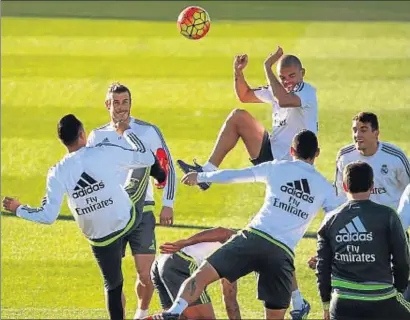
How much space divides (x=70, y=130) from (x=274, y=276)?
6.59 feet

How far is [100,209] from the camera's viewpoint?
8.75 m

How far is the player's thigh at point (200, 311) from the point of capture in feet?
28.6

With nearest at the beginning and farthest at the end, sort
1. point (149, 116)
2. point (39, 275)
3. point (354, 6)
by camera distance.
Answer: point (39, 275) < point (149, 116) < point (354, 6)

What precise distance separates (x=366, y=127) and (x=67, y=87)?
410 inches

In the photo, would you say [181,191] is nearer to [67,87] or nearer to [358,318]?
[67,87]

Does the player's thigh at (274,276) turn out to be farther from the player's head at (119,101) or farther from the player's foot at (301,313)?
the player's head at (119,101)

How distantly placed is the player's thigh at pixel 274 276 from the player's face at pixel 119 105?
82.0 inches

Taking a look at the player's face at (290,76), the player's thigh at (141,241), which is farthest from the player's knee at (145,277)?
the player's face at (290,76)

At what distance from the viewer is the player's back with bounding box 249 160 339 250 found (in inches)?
319

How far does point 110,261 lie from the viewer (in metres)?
8.92

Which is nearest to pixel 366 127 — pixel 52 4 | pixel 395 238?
pixel 395 238

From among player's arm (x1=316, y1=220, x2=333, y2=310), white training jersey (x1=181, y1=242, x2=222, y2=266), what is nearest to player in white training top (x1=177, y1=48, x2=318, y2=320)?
white training jersey (x1=181, y1=242, x2=222, y2=266)

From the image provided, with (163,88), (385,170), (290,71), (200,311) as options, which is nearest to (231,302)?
(200,311)

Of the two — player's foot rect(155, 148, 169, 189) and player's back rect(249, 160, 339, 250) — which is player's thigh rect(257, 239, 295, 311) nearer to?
player's back rect(249, 160, 339, 250)
